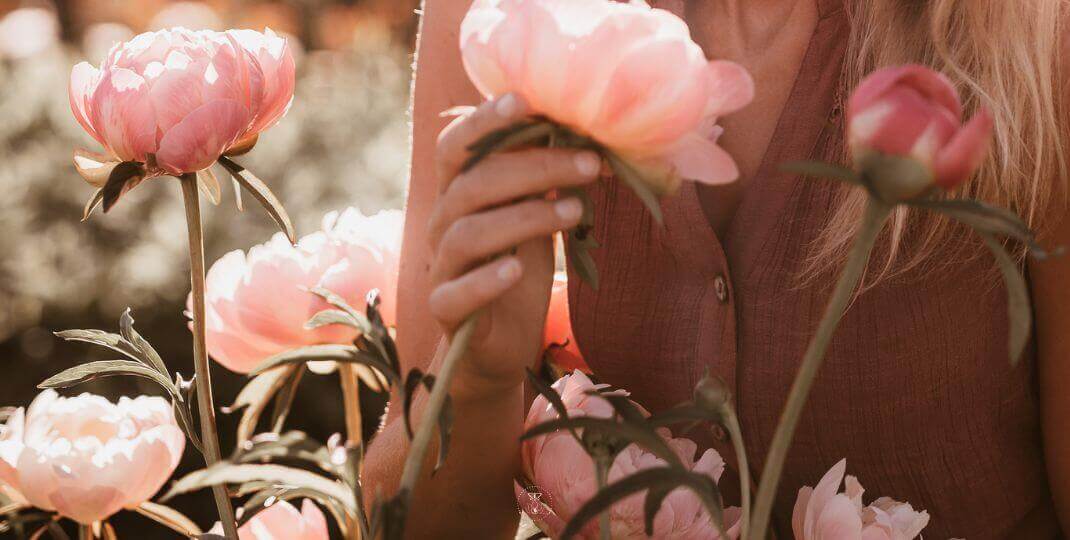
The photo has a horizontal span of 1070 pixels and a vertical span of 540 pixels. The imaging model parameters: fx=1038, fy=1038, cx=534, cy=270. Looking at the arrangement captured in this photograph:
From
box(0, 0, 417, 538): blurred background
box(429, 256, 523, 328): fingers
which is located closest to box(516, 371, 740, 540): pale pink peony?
box(429, 256, 523, 328): fingers

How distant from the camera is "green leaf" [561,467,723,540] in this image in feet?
1.14

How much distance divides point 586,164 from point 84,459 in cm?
39

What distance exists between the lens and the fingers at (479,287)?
17.3 inches

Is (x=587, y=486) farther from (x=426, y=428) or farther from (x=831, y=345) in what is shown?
(x=831, y=345)

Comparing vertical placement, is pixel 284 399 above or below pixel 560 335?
above

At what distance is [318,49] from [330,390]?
1.95 metres

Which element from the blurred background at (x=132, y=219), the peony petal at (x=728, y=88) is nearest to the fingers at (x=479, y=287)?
the peony petal at (x=728, y=88)

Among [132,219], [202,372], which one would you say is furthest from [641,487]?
[132,219]

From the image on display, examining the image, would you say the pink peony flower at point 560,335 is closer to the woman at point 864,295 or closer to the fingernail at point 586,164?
the woman at point 864,295

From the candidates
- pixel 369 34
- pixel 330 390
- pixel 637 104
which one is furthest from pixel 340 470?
pixel 369 34

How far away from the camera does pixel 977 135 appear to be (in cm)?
34

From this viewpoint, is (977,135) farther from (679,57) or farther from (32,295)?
(32,295)

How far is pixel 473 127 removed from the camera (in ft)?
1.41

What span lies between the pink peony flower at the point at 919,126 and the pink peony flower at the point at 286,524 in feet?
1.38
